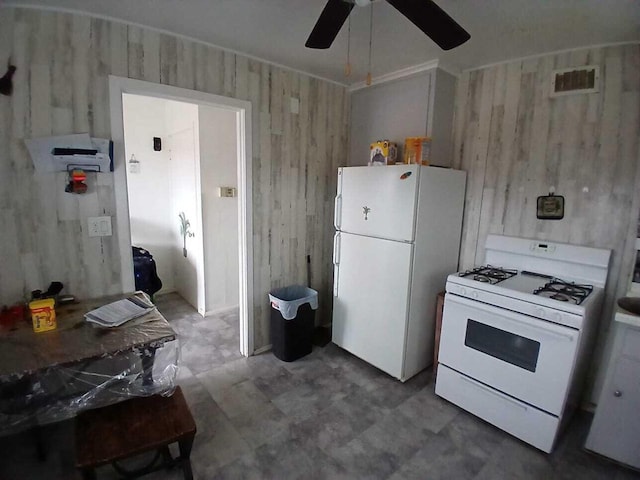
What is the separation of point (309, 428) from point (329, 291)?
1.55 metres

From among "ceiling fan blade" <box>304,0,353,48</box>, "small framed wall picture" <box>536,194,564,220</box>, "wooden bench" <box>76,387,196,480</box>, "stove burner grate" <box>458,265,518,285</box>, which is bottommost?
"wooden bench" <box>76,387,196,480</box>

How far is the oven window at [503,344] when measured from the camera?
1885 millimetres

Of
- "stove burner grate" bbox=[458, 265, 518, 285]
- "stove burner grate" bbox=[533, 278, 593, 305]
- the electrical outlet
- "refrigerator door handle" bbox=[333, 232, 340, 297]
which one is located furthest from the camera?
"refrigerator door handle" bbox=[333, 232, 340, 297]

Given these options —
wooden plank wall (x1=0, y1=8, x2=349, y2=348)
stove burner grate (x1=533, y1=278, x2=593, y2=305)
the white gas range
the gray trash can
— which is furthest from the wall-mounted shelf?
stove burner grate (x1=533, y1=278, x2=593, y2=305)

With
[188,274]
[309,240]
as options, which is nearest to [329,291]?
[309,240]

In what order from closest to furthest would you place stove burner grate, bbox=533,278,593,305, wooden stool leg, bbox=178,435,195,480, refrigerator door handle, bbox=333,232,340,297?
wooden stool leg, bbox=178,435,195,480, stove burner grate, bbox=533,278,593,305, refrigerator door handle, bbox=333,232,340,297

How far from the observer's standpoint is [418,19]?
1329mm

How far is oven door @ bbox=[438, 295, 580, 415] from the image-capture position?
69.9 inches

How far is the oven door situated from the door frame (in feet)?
5.32

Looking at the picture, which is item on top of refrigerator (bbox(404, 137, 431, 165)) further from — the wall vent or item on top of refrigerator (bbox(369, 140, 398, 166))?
the wall vent

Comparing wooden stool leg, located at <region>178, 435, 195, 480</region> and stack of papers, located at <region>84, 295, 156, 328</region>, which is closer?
wooden stool leg, located at <region>178, 435, 195, 480</region>

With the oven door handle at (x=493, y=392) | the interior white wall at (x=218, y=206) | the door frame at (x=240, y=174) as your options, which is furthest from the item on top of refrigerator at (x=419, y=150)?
the interior white wall at (x=218, y=206)

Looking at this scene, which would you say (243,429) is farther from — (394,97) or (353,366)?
(394,97)

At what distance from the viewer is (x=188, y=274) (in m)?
3.95
